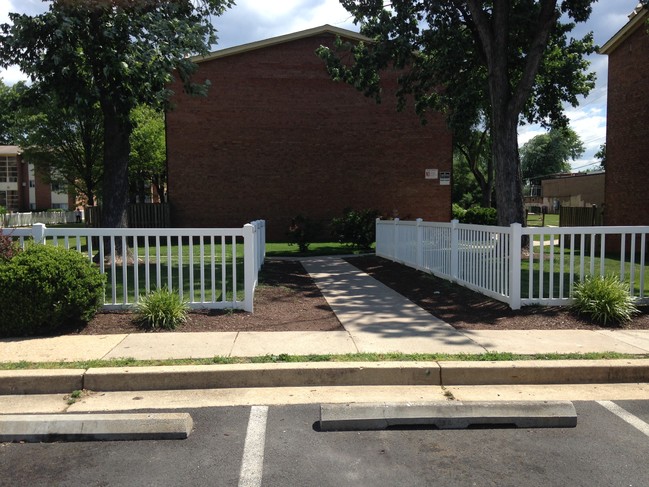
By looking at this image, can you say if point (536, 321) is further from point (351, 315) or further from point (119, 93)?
point (119, 93)

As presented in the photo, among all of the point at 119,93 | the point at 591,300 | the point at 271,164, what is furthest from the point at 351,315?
the point at 271,164

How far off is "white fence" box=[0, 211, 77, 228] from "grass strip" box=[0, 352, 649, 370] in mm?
45817

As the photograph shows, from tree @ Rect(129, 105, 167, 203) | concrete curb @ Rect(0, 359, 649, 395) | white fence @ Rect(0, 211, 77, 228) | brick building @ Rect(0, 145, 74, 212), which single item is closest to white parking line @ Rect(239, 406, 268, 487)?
concrete curb @ Rect(0, 359, 649, 395)

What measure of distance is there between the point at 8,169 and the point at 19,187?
2.46 meters

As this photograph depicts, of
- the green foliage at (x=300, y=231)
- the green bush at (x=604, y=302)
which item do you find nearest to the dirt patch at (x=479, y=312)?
the green bush at (x=604, y=302)

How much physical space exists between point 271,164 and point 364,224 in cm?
623

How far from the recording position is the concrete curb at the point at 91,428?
4.13m

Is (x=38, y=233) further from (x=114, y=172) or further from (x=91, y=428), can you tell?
(x=114, y=172)

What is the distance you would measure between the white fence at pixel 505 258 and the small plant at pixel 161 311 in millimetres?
4778

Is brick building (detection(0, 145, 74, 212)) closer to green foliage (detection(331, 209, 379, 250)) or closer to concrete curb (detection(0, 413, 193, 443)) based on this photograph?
green foliage (detection(331, 209, 379, 250))

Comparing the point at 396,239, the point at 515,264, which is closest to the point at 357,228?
the point at 396,239

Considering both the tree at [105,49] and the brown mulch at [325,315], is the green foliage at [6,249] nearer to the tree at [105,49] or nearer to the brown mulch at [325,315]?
the brown mulch at [325,315]

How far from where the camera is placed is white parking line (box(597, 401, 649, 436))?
4.35 meters

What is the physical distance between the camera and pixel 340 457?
12.6 ft
